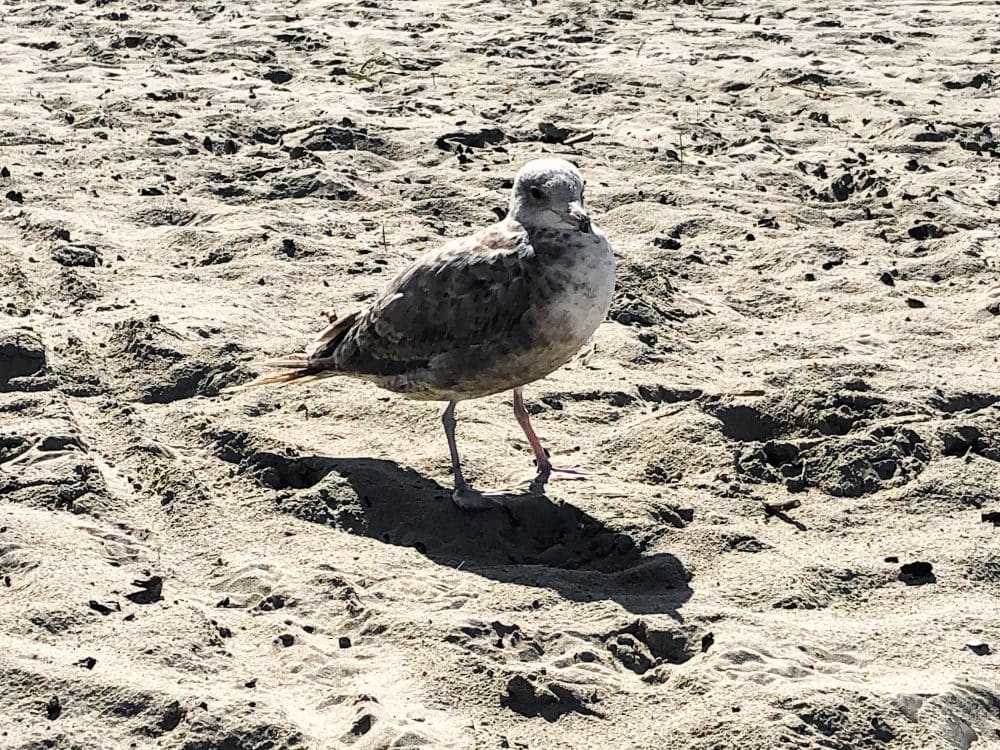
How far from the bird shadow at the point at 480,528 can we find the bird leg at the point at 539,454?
128mm

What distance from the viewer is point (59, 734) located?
14.3ft

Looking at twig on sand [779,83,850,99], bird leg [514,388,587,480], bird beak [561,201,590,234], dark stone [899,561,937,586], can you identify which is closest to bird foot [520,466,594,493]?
bird leg [514,388,587,480]

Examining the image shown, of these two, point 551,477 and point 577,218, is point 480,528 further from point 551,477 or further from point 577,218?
point 577,218

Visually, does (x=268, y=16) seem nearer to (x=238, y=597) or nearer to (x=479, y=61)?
(x=479, y=61)

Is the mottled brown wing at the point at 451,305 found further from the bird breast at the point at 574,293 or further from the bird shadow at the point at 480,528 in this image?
the bird shadow at the point at 480,528

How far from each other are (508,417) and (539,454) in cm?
71

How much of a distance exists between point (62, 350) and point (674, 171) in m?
4.15

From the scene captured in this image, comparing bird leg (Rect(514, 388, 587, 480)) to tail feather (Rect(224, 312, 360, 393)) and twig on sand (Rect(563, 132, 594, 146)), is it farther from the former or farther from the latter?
twig on sand (Rect(563, 132, 594, 146))

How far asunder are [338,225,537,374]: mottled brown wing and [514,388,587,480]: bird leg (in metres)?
0.43

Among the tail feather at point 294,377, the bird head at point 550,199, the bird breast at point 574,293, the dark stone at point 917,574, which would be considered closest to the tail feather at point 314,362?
the tail feather at point 294,377

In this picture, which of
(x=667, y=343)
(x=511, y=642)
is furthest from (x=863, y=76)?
(x=511, y=642)

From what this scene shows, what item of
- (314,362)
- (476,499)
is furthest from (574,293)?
(314,362)

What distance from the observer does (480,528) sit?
591 cm

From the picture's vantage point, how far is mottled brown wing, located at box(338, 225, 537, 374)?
616 centimetres
